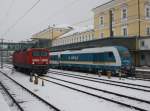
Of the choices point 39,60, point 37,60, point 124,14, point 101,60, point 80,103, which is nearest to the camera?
point 80,103

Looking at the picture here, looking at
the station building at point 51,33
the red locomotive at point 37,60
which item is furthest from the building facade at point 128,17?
the station building at point 51,33

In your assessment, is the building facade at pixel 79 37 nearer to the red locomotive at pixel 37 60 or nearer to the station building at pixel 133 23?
the station building at pixel 133 23

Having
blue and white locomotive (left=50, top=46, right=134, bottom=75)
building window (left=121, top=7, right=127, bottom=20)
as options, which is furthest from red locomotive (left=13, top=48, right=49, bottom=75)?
building window (left=121, top=7, right=127, bottom=20)

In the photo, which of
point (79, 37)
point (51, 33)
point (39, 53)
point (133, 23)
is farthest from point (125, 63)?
point (51, 33)

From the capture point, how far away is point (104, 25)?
5500 cm

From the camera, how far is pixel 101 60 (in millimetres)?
30453

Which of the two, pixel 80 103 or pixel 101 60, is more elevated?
pixel 101 60

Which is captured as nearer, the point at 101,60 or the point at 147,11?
the point at 101,60

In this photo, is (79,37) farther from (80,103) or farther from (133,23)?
(80,103)

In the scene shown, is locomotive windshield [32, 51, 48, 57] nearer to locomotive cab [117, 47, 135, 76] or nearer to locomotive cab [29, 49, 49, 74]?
locomotive cab [29, 49, 49, 74]

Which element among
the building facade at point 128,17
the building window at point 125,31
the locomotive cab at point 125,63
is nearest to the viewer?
the locomotive cab at point 125,63

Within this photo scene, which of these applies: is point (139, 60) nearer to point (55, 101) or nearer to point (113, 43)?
point (113, 43)

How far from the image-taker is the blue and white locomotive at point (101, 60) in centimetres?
2769

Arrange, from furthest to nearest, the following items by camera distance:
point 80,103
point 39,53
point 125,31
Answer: point 125,31, point 39,53, point 80,103
